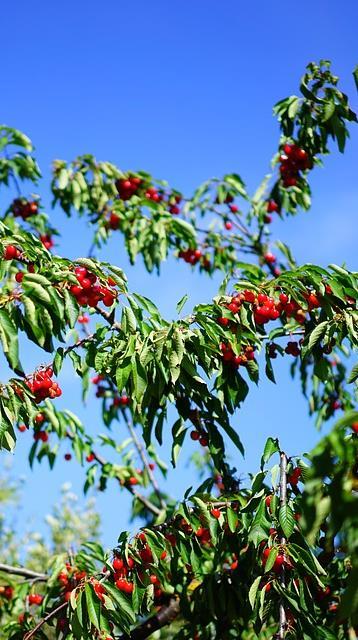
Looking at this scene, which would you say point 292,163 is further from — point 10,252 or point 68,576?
point 68,576

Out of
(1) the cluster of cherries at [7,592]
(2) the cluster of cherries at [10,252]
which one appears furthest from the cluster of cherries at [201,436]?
(1) the cluster of cherries at [7,592]

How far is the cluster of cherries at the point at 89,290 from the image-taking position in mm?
2875

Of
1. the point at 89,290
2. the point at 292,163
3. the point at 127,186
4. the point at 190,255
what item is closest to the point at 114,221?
the point at 127,186

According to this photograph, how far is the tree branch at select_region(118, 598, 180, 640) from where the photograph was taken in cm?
343

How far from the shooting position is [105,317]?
10.1 ft

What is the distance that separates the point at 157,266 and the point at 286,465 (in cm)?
258

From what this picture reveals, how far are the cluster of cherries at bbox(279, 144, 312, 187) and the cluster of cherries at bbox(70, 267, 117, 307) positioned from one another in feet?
7.57

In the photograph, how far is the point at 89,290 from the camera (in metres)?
2.90

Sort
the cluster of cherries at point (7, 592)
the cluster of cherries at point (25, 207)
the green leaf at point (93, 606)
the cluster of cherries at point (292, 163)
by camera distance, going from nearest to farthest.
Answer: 1. the green leaf at point (93, 606)
2. the cluster of cherries at point (7, 592)
3. the cluster of cherries at point (292, 163)
4. the cluster of cherries at point (25, 207)

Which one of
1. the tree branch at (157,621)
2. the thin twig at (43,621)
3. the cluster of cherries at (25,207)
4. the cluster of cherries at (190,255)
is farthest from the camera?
the cluster of cherries at (25,207)

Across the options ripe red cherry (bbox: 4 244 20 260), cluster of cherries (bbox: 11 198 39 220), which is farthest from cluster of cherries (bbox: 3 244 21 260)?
cluster of cherries (bbox: 11 198 39 220)

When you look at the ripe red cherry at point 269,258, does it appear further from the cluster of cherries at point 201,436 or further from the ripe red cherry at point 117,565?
the ripe red cherry at point 117,565

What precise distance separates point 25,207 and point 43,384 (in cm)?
328

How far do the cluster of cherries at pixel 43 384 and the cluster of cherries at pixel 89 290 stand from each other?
30 cm
